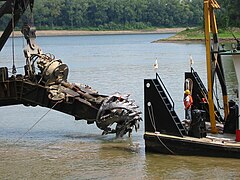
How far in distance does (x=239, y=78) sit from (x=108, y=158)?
14.6 ft

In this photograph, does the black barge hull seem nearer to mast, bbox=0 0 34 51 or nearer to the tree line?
mast, bbox=0 0 34 51

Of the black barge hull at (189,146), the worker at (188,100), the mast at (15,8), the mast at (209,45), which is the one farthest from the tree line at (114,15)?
the black barge hull at (189,146)

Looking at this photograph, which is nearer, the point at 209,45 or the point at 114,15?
the point at 209,45

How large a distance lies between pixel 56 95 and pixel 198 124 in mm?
5423

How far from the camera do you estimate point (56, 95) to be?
23.6 metres

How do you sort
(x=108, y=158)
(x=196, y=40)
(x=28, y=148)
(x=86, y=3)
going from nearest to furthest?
(x=108, y=158)
(x=28, y=148)
(x=196, y=40)
(x=86, y=3)

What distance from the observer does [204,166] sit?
19750mm

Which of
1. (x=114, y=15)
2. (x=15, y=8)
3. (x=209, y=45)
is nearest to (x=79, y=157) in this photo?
(x=209, y=45)

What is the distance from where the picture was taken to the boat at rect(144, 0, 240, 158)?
20.0 meters

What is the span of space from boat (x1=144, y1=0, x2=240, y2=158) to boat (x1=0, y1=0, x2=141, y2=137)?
2.11 metres

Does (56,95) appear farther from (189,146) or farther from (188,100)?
(189,146)

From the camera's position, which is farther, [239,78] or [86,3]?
[86,3]

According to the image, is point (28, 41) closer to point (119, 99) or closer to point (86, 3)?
point (119, 99)

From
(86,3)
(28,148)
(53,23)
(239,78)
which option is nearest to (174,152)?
(239,78)
